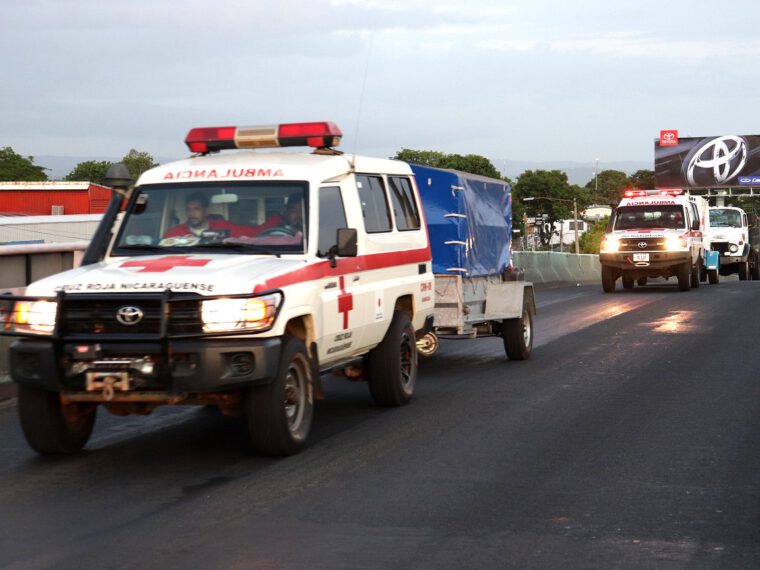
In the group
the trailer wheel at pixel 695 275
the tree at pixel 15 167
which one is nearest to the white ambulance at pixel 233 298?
the trailer wheel at pixel 695 275

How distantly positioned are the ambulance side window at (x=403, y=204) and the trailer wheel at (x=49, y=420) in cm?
353

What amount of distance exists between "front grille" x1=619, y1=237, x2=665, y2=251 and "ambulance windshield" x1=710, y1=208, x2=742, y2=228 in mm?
12407

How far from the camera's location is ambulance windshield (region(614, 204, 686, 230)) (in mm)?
32500

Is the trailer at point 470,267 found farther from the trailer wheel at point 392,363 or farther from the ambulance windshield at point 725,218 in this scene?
the ambulance windshield at point 725,218

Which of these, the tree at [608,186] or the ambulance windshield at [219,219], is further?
the tree at [608,186]

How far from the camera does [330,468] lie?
8.12 meters

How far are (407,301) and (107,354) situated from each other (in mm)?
3806

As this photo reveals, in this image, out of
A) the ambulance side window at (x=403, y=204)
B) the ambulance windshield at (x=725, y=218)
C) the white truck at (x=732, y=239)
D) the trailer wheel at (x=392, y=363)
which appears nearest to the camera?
the trailer wheel at (x=392, y=363)

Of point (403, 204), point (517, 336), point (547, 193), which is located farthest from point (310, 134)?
point (547, 193)

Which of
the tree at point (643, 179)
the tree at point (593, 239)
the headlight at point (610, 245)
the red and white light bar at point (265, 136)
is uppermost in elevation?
the tree at point (643, 179)

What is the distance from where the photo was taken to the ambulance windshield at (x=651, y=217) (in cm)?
3250

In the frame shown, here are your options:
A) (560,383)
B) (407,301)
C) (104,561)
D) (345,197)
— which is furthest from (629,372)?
(104,561)

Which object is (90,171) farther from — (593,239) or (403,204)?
(403,204)

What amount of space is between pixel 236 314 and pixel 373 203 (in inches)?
115
